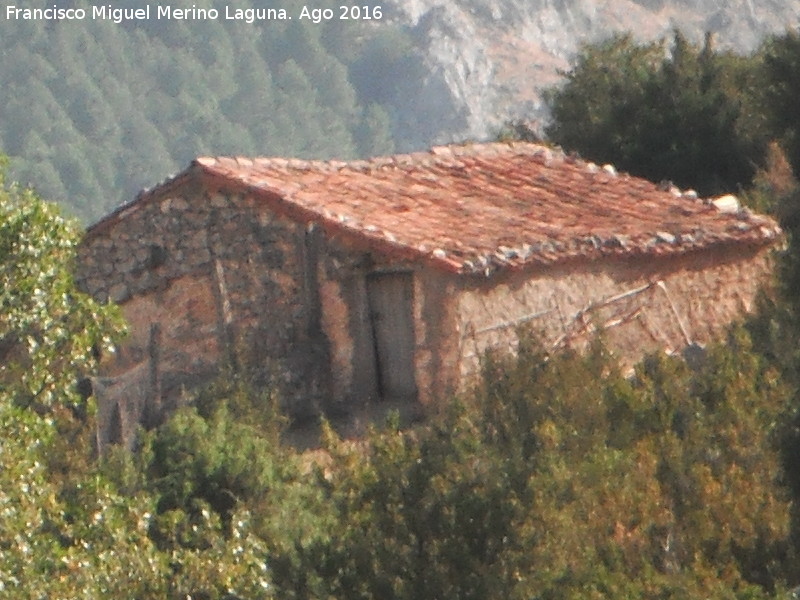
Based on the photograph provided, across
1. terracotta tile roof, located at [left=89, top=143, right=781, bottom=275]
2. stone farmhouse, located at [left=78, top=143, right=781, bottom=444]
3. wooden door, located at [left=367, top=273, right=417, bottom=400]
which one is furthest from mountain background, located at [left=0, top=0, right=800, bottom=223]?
wooden door, located at [left=367, top=273, right=417, bottom=400]

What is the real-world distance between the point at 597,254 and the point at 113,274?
4.77m

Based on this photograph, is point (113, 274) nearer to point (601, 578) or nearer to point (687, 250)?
point (687, 250)

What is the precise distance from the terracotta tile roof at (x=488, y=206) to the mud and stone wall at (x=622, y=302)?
24cm

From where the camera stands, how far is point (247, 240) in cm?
1708

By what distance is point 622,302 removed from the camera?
57.3 feet

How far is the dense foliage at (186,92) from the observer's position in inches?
2534

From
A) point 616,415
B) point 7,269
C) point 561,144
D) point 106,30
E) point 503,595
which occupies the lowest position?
point 503,595

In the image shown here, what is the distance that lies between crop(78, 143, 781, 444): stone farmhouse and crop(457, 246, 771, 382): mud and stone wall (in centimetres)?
2

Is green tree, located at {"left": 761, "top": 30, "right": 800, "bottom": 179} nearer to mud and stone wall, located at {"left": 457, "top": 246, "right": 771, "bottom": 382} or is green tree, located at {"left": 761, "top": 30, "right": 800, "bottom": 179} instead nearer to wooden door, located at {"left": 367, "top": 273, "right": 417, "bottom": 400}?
mud and stone wall, located at {"left": 457, "top": 246, "right": 771, "bottom": 382}

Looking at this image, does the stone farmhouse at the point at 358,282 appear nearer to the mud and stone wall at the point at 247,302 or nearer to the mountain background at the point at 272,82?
the mud and stone wall at the point at 247,302

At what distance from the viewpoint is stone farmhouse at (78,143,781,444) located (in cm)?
1616

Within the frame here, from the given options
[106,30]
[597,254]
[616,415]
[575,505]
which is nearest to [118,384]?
[597,254]

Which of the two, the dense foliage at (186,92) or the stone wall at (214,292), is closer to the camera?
the stone wall at (214,292)

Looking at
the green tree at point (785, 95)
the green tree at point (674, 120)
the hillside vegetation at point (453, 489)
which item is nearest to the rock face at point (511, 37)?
the green tree at point (674, 120)
